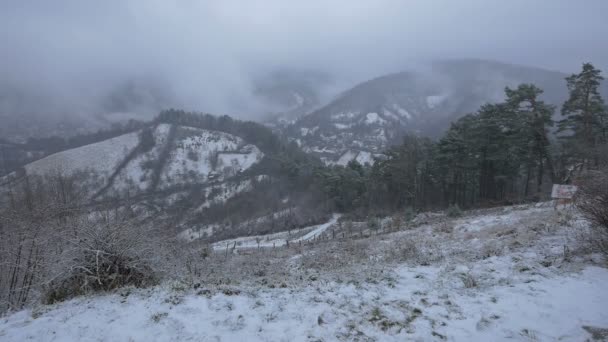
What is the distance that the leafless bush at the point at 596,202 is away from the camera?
6555 mm

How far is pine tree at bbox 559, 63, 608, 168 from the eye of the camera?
77.0ft

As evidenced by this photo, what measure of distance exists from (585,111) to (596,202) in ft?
79.0

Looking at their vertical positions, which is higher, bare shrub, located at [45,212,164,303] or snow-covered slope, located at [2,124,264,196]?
snow-covered slope, located at [2,124,264,196]

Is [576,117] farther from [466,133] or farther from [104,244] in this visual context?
[104,244]

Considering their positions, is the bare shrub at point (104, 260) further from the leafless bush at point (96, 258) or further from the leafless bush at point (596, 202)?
the leafless bush at point (596, 202)

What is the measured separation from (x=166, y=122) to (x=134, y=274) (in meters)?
189

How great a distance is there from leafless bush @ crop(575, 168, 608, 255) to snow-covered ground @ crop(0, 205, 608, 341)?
405mm

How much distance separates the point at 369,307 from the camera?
210 inches

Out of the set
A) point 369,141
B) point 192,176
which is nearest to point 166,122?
point 192,176

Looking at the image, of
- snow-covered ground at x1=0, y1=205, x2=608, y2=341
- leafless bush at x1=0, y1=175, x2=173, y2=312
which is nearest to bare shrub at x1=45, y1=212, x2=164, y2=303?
leafless bush at x1=0, y1=175, x2=173, y2=312

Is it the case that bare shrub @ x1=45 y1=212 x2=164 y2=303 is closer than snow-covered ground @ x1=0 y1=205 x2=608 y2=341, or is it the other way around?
snow-covered ground @ x1=0 y1=205 x2=608 y2=341

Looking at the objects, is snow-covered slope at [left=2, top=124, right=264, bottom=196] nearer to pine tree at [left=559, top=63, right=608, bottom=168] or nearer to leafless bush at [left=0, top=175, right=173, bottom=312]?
pine tree at [left=559, top=63, right=608, bottom=168]

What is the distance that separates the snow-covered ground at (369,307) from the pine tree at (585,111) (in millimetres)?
22660

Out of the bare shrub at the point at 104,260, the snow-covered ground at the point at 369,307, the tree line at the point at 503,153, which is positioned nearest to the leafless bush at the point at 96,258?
the bare shrub at the point at 104,260
